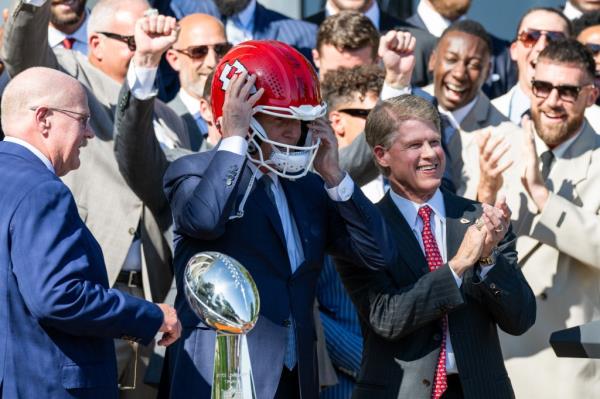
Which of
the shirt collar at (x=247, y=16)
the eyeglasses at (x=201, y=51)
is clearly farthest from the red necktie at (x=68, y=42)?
the shirt collar at (x=247, y=16)

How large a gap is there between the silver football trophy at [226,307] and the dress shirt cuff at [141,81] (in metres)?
2.11

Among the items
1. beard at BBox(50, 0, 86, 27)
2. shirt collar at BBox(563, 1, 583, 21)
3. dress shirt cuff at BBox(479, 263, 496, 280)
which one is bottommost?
dress shirt cuff at BBox(479, 263, 496, 280)

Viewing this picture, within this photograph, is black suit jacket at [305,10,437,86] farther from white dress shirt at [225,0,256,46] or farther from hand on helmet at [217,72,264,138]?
hand on helmet at [217,72,264,138]

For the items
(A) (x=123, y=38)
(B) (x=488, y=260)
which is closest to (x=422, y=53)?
(A) (x=123, y=38)

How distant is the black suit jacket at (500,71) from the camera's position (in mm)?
8914

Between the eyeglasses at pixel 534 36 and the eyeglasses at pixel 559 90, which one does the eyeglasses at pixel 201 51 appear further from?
the eyeglasses at pixel 534 36

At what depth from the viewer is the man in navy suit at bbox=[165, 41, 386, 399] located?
4.32m

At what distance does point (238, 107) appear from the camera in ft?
14.4

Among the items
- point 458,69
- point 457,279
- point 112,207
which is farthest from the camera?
point 458,69

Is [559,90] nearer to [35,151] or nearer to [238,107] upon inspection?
[238,107]

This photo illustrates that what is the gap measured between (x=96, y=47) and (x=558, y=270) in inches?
103

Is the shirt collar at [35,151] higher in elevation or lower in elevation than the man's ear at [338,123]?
lower

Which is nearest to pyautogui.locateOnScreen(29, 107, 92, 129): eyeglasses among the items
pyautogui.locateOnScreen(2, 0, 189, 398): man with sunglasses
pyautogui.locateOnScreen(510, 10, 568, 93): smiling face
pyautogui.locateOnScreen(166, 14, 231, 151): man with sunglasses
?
pyautogui.locateOnScreen(2, 0, 189, 398): man with sunglasses

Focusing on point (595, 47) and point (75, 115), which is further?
point (595, 47)
